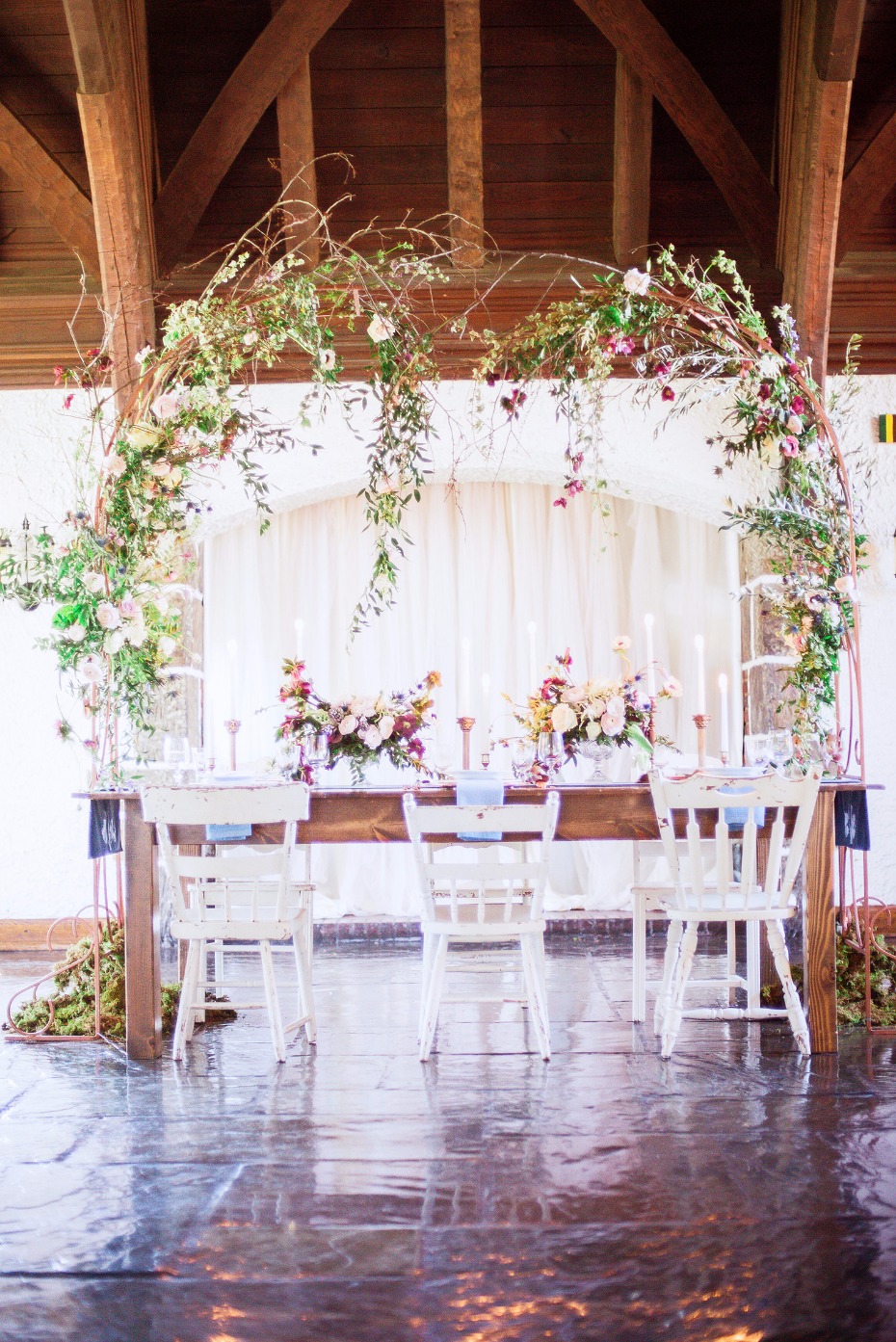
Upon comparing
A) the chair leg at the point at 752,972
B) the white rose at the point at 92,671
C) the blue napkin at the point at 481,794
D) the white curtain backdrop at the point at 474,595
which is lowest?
the chair leg at the point at 752,972

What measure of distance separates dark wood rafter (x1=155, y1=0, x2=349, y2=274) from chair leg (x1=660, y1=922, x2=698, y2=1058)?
4.00 meters

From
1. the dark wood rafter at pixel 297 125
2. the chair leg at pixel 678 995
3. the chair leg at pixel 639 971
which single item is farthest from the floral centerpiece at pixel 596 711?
the dark wood rafter at pixel 297 125

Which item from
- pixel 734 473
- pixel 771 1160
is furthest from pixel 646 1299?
pixel 734 473

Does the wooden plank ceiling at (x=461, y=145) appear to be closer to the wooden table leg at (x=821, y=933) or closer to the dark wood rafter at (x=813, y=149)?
the dark wood rafter at (x=813, y=149)

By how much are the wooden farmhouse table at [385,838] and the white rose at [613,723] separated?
1.20 feet

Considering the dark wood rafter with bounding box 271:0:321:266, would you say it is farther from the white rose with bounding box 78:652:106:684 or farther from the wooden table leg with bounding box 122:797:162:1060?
the wooden table leg with bounding box 122:797:162:1060

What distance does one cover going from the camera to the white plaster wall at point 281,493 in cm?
591

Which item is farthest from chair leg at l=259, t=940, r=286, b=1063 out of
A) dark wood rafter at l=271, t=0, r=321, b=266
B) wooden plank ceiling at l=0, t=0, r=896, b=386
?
dark wood rafter at l=271, t=0, r=321, b=266

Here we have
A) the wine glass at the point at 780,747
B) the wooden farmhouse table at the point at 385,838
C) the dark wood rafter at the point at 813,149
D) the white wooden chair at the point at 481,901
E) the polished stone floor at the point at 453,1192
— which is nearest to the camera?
the polished stone floor at the point at 453,1192

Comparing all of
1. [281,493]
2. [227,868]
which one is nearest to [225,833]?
[227,868]

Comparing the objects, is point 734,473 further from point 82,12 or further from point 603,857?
point 82,12

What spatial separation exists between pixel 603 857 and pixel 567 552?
1807 mm

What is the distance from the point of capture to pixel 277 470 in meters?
6.11

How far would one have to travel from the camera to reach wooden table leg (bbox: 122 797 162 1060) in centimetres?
380
